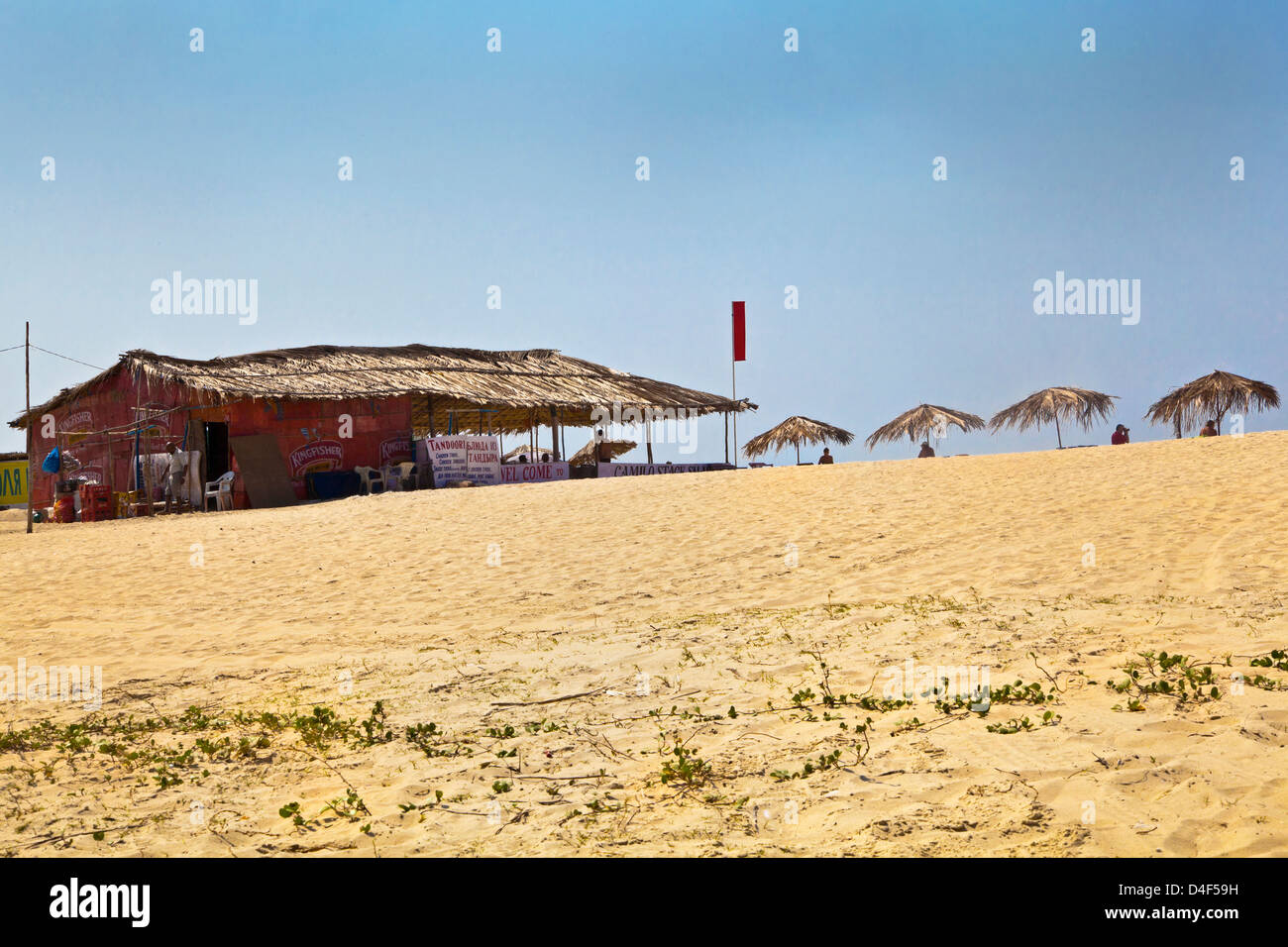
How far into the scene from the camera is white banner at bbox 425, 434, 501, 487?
22.6 m

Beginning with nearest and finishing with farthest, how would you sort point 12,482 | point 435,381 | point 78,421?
1. point 435,381
2. point 78,421
3. point 12,482

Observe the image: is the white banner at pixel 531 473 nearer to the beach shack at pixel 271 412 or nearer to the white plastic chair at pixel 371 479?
the beach shack at pixel 271 412

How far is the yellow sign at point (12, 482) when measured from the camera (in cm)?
3341

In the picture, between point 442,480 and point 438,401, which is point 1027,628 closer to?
point 442,480

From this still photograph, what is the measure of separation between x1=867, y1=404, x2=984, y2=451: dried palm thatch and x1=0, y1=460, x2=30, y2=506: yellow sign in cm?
3004

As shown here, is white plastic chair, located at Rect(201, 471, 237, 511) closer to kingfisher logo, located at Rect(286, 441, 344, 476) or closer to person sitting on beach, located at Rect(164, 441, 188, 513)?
person sitting on beach, located at Rect(164, 441, 188, 513)

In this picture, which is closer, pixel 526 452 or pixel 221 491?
pixel 221 491

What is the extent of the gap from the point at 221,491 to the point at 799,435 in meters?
18.0

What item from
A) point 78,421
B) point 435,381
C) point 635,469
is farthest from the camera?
point 635,469

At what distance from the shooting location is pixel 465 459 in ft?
75.2
